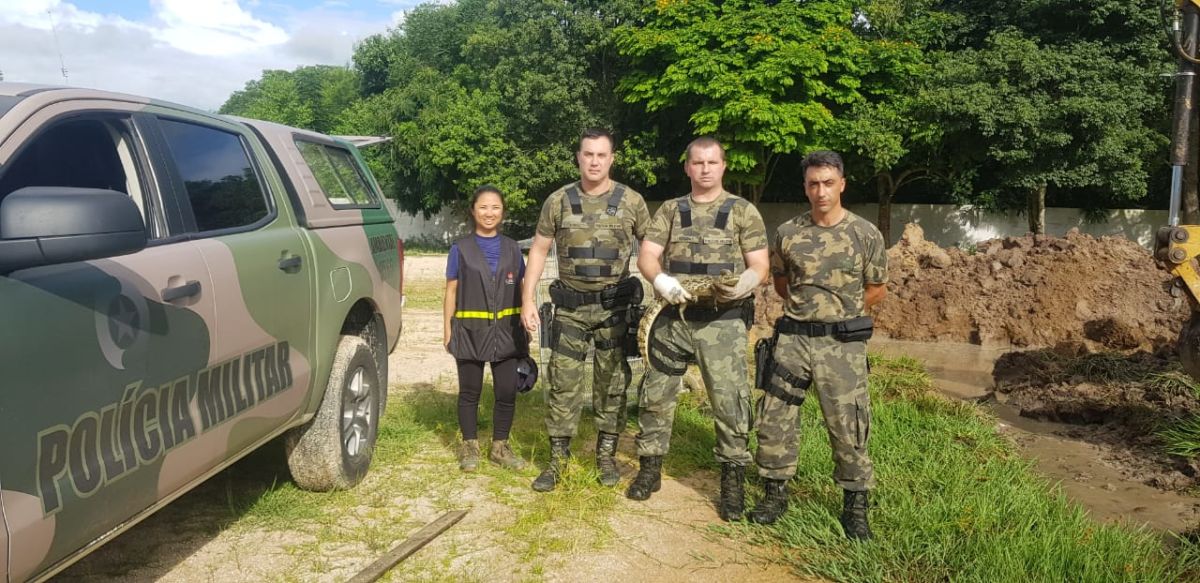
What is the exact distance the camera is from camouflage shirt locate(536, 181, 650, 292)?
4.48 meters

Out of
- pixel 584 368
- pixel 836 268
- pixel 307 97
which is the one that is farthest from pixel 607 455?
pixel 307 97

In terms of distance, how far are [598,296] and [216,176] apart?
1.94 meters

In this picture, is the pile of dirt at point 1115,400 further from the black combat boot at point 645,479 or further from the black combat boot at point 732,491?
the black combat boot at point 645,479

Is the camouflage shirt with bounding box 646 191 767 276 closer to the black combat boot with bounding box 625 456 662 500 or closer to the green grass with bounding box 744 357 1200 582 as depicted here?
the black combat boot with bounding box 625 456 662 500

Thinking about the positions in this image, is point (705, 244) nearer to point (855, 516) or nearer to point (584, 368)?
point (584, 368)

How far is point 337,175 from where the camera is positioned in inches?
191

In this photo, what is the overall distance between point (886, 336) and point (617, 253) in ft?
26.8

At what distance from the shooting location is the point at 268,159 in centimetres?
405

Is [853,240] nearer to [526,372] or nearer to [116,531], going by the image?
[526,372]

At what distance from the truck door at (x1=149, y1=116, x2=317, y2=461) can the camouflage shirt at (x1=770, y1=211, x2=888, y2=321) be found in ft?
7.40

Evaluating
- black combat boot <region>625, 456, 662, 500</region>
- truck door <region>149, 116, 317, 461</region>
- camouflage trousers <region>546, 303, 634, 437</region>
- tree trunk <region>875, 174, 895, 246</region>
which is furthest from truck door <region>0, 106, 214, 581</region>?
tree trunk <region>875, 174, 895, 246</region>

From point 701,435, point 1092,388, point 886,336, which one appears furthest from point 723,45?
point 701,435

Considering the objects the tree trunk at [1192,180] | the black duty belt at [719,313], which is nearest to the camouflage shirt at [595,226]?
the black duty belt at [719,313]

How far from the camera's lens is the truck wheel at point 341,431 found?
165 inches
